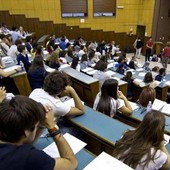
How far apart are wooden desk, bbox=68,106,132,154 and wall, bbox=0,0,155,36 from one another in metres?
10.8

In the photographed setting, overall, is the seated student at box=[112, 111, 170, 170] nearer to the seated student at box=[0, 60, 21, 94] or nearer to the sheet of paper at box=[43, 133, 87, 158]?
the sheet of paper at box=[43, 133, 87, 158]

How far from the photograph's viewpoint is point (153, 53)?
12859 millimetres

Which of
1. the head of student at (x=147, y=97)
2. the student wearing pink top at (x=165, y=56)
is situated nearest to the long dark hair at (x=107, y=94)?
the head of student at (x=147, y=97)

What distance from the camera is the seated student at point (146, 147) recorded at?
1.55 meters

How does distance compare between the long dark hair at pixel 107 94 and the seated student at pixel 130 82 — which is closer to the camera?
the long dark hair at pixel 107 94

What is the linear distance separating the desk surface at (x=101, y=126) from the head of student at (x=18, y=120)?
92 centimetres

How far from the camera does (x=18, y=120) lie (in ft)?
3.73

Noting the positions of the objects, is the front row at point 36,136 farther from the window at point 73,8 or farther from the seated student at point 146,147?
the window at point 73,8

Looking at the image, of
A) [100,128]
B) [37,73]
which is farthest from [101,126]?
[37,73]

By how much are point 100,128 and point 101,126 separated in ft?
0.13

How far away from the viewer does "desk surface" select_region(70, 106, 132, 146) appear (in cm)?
197

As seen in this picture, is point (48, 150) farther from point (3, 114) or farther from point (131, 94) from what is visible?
point (131, 94)

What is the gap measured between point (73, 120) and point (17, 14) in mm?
10503

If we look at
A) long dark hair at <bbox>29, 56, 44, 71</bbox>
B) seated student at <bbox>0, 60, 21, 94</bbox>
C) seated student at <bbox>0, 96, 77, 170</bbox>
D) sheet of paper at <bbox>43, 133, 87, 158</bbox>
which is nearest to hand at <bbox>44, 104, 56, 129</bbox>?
seated student at <bbox>0, 96, 77, 170</bbox>
